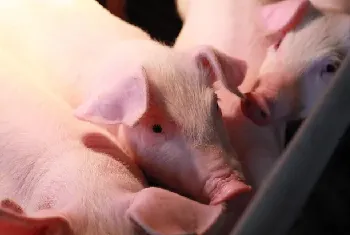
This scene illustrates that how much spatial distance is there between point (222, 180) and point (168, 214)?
0.65 ft

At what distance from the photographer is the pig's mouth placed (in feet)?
3.85

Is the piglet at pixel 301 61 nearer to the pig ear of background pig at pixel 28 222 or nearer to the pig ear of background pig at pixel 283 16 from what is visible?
the pig ear of background pig at pixel 283 16

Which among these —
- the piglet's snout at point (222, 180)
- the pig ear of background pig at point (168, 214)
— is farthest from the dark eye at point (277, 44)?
the pig ear of background pig at point (168, 214)

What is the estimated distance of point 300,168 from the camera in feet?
2.90

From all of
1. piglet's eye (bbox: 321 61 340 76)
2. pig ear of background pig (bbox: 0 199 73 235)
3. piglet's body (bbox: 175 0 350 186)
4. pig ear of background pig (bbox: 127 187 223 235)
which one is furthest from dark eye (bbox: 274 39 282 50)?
pig ear of background pig (bbox: 0 199 73 235)

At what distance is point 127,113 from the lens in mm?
1012

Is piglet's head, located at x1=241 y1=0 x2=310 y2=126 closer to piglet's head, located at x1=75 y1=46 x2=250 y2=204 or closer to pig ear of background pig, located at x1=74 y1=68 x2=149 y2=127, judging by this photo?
piglet's head, located at x1=75 y1=46 x2=250 y2=204

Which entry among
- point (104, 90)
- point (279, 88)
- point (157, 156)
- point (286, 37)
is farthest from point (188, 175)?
point (286, 37)

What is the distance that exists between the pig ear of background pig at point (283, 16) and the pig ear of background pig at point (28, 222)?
755 millimetres

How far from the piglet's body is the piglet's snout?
0.35 feet

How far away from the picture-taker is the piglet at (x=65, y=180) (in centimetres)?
82

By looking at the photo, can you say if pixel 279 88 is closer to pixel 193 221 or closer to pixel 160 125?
pixel 160 125

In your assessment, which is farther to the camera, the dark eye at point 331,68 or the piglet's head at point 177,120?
the dark eye at point 331,68

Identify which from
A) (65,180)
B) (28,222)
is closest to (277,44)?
(65,180)
